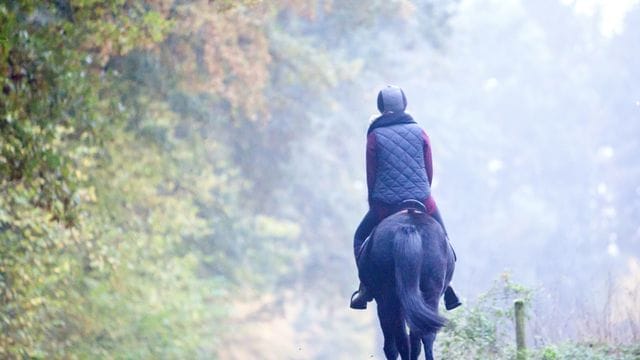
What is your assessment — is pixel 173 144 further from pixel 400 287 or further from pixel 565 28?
pixel 565 28

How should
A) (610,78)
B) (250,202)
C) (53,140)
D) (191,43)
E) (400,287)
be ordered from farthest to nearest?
(610,78) → (250,202) → (191,43) → (53,140) → (400,287)

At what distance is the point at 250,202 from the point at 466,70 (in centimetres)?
2851

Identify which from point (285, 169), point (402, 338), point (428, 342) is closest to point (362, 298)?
point (402, 338)

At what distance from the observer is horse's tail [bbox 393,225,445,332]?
7.60 metres

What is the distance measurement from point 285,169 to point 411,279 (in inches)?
834

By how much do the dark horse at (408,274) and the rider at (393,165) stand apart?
0.59 feet

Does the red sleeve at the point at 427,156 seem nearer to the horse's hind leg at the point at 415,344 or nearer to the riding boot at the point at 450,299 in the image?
the riding boot at the point at 450,299

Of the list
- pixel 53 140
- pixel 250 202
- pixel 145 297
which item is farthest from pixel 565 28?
pixel 53 140

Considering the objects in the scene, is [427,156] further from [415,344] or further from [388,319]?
[415,344]

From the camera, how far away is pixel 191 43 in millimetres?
18703

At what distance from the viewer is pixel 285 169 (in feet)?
94.6

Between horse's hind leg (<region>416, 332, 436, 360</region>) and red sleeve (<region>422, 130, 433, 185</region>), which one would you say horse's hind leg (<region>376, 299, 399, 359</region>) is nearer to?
horse's hind leg (<region>416, 332, 436, 360</region>)

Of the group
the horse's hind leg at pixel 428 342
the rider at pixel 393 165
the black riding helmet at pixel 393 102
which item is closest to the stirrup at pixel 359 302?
the rider at pixel 393 165

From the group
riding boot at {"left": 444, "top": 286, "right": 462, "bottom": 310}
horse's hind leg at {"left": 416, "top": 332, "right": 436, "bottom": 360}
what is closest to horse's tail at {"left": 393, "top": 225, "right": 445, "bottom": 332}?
horse's hind leg at {"left": 416, "top": 332, "right": 436, "bottom": 360}
